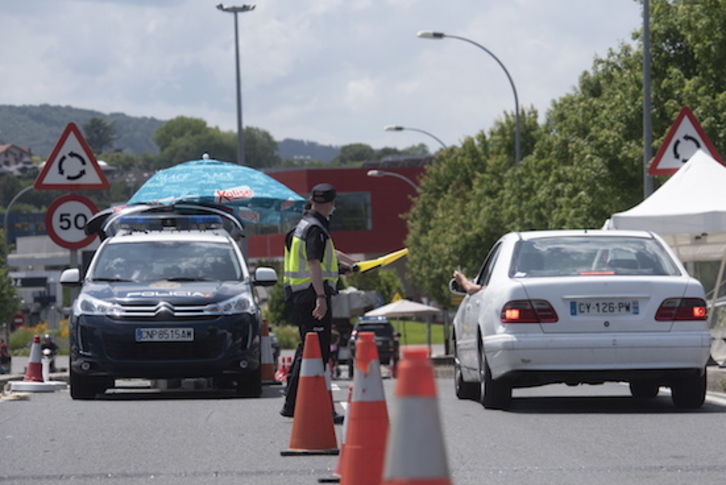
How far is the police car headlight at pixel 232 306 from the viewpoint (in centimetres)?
1470

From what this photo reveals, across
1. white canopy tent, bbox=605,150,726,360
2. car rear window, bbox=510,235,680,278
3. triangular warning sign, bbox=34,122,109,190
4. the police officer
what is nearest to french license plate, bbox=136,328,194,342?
the police officer

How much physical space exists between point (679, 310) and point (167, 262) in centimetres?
555

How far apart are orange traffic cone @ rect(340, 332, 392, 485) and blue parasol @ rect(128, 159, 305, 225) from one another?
1257 cm

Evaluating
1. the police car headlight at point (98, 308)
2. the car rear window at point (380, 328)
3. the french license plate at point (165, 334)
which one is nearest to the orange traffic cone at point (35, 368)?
the police car headlight at point (98, 308)

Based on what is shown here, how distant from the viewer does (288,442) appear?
1055 centimetres

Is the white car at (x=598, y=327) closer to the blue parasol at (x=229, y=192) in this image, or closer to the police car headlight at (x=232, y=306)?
the police car headlight at (x=232, y=306)

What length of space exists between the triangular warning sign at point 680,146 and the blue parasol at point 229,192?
4648 millimetres

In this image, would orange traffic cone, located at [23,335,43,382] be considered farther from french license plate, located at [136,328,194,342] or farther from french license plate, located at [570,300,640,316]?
french license plate, located at [570,300,640,316]

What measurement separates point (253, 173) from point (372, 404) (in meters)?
13.9

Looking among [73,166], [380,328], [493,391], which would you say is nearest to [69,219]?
[73,166]

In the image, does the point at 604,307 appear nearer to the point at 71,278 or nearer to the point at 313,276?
the point at 313,276

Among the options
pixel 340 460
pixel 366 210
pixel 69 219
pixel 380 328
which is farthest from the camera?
pixel 366 210

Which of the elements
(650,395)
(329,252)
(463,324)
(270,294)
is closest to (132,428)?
Result: (329,252)

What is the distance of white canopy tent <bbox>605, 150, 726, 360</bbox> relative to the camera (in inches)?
730
